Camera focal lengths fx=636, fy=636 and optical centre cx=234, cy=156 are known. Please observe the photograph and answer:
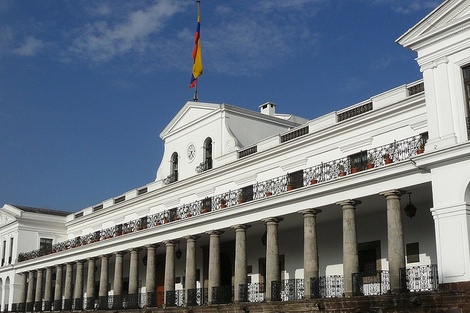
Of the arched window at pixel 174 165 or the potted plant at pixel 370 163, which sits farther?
the arched window at pixel 174 165

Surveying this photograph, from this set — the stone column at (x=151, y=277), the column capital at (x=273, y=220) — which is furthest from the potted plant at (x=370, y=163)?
the stone column at (x=151, y=277)

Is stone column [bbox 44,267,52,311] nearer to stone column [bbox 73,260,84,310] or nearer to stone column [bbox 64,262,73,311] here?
stone column [bbox 64,262,73,311]

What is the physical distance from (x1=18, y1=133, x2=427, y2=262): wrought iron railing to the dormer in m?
3.14

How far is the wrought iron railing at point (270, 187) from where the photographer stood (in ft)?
76.8

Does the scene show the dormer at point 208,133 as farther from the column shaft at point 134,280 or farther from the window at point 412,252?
the window at point 412,252

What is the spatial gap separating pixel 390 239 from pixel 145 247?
59.0 ft

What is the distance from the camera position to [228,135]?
118 feet

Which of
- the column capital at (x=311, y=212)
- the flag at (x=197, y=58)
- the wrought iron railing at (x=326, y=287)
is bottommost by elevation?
the wrought iron railing at (x=326, y=287)

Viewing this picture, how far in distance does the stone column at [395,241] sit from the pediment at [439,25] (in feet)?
17.4

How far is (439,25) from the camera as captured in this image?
2150 centimetres

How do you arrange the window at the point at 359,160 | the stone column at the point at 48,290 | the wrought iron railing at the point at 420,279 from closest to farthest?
the wrought iron railing at the point at 420,279 → the window at the point at 359,160 → the stone column at the point at 48,290

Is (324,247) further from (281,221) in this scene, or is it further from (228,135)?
(228,135)

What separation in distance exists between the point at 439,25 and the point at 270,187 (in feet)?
35.3

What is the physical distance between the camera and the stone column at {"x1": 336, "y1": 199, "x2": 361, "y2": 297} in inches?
929
